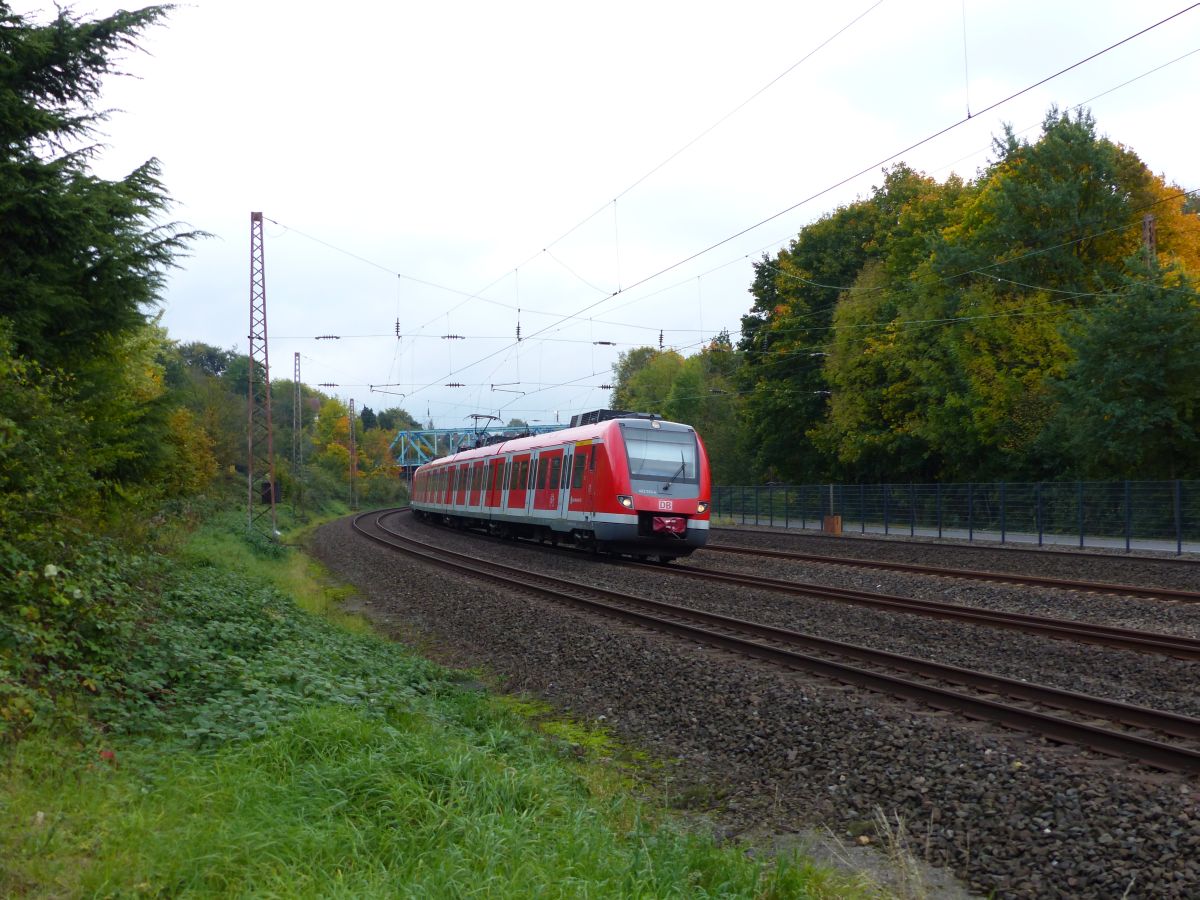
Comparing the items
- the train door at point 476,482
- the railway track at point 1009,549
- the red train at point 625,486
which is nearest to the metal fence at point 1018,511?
the railway track at point 1009,549

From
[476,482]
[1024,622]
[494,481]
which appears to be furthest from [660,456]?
[476,482]

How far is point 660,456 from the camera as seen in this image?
811 inches

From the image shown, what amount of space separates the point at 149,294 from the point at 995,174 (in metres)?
32.6

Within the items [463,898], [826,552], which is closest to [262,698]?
[463,898]

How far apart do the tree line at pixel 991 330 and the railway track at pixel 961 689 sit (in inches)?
760

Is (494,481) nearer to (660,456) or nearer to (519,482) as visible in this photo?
(519,482)

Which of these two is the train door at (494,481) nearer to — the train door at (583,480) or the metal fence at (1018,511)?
the train door at (583,480)

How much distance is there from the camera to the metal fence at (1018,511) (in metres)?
23.9

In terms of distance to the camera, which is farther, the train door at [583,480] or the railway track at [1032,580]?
the train door at [583,480]

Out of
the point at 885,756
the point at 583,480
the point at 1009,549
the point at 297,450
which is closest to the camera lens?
the point at 885,756

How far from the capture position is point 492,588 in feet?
56.4

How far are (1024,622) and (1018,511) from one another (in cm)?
1785

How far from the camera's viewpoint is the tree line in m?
26.7

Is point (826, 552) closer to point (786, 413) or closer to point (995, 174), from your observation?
point (995, 174)
